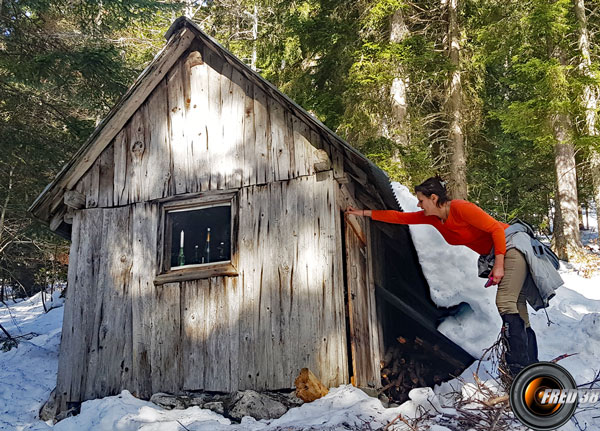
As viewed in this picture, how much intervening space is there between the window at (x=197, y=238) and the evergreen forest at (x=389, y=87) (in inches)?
162

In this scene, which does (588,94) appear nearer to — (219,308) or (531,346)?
(531,346)

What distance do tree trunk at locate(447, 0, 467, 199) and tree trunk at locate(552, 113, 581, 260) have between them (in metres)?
2.61

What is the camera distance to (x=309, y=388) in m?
6.17

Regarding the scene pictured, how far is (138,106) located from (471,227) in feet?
16.6

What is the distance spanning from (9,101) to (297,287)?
957 centimetres

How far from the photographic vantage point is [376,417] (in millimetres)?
5223

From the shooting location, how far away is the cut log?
6.16 m

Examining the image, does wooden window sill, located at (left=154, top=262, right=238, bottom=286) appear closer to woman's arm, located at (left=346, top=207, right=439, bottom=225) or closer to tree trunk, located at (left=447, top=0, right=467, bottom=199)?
woman's arm, located at (left=346, top=207, right=439, bottom=225)

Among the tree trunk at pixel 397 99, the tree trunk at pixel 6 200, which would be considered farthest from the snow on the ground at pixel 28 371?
the tree trunk at pixel 397 99

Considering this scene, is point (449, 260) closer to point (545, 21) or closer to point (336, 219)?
point (336, 219)

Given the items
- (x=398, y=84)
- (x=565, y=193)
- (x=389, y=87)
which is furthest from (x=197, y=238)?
(x=565, y=193)

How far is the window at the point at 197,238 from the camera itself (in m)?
7.18

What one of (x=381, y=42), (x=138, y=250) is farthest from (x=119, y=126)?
(x=381, y=42)

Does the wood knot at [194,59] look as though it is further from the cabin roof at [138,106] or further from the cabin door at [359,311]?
the cabin door at [359,311]
